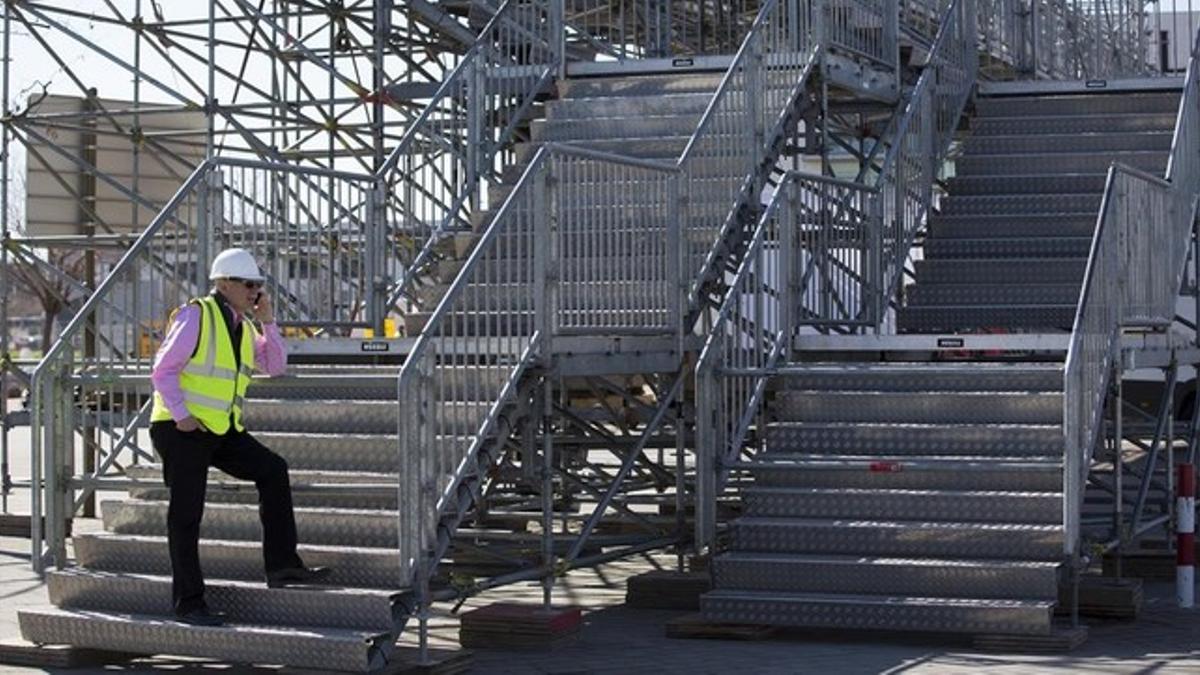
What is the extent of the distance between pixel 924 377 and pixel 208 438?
4.76 metres

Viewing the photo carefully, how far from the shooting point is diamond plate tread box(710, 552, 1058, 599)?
12258 mm

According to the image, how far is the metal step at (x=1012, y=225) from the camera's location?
18.0 m

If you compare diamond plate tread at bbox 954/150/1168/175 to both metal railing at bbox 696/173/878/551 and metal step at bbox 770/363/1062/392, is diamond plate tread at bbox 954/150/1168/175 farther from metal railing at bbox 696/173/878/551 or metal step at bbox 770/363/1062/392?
metal step at bbox 770/363/1062/392

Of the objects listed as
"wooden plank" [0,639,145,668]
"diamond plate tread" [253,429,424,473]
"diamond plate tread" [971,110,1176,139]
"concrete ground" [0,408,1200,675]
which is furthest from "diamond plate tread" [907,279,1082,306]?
"wooden plank" [0,639,145,668]

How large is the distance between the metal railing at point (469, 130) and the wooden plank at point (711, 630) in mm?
Result: 4977

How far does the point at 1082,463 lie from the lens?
1281 centimetres

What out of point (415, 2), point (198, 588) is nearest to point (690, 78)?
point (415, 2)

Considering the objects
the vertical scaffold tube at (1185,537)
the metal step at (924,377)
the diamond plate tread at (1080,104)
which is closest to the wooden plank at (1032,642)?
the vertical scaffold tube at (1185,537)

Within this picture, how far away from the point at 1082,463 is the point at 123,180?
1280cm

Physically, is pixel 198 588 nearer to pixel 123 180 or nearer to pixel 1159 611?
pixel 1159 611

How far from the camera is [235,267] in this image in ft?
39.1

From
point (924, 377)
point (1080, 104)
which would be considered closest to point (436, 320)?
point (924, 377)

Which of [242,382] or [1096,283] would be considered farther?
[1096,283]

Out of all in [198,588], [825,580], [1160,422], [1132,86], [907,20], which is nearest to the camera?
[198,588]
